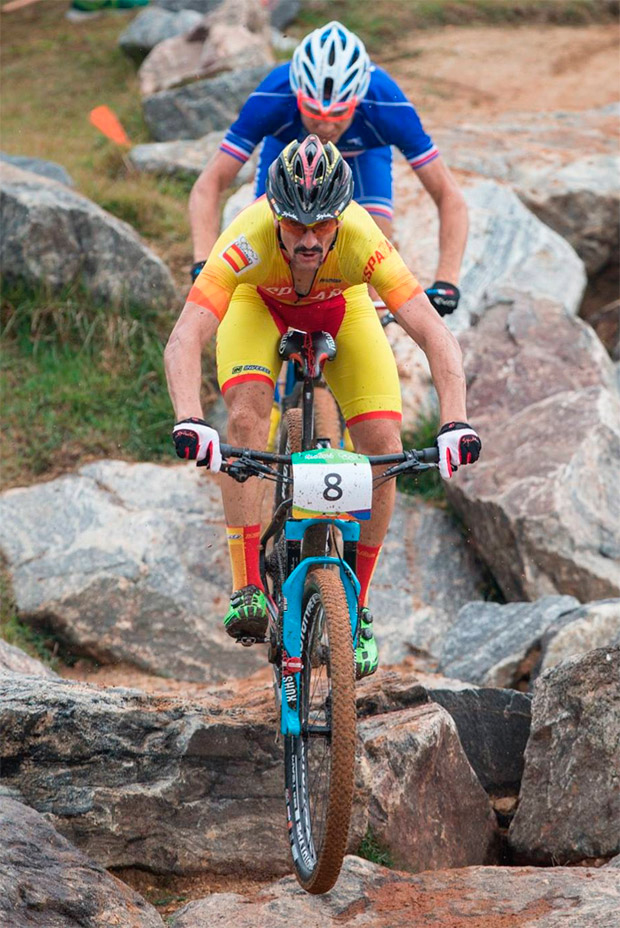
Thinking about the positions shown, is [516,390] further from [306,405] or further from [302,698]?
[302,698]

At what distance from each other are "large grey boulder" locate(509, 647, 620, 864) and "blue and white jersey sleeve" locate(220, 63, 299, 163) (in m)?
3.60

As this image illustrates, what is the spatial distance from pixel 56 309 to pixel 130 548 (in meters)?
2.62

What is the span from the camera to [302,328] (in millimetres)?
5117

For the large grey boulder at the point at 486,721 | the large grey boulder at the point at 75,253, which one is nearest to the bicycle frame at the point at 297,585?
the large grey boulder at the point at 486,721

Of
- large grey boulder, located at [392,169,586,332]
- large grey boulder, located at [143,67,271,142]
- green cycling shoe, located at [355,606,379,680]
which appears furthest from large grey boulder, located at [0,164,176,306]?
green cycling shoe, located at [355,606,379,680]

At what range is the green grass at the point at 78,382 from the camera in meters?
8.91

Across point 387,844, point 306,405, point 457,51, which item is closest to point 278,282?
point 306,405

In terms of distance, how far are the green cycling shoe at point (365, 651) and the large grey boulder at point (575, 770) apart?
0.90 metres

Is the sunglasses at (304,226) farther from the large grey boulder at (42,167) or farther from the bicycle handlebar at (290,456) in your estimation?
the large grey boulder at (42,167)

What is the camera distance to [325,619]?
13.0 feet

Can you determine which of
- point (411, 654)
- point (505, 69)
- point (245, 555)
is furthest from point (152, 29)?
point (245, 555)

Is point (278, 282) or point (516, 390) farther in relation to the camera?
point (516, 390)

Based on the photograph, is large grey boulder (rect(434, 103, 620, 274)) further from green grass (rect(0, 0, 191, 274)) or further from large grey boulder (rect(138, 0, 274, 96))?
large grey boulder (rect(138, 0, 274, 96))

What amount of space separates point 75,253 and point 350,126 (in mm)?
3464
